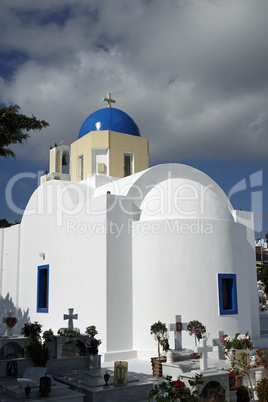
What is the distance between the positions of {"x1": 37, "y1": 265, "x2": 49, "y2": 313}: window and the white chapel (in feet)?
0.12

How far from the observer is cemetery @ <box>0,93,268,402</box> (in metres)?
9.29

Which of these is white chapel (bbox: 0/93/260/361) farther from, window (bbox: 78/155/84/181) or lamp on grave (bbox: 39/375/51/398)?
lamp on grave (bbox: 39/375/51/398)

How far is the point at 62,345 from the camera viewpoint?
1018cm

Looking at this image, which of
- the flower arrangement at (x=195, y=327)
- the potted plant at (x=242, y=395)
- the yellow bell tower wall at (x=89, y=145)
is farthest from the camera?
the yellow bell tower wall at (x=89, y=145)

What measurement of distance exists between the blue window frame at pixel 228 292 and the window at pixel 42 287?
6.28 meters

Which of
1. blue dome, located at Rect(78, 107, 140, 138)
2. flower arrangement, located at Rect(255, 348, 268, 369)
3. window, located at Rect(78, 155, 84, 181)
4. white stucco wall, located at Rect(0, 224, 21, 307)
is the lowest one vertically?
flower arrangement, located at Rect(255, 348, 268, 369)

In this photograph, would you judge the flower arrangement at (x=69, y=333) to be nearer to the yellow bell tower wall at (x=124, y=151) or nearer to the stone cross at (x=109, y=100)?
the yellow bell tower wall at (x=124, y=151)

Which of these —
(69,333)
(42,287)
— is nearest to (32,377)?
(69,333)

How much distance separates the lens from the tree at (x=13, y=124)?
942cm

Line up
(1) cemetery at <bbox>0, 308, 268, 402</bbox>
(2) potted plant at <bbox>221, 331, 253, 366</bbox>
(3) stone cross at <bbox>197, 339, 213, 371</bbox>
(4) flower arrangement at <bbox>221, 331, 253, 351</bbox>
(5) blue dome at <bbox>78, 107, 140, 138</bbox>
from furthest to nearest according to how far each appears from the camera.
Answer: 1. (5) blue dome at <bbox>78, 107, 140, 138</bbox>
2. (4) flower arrangement at <bbox>221, 331, 253, 351</bbox>
3. (2) potted plant at <bbox>221, 331, 253, 366</bbox>
4. (3) stone cross at <bbox>197, 339, 213, 371</bbox>
5. (1) cemetery at <bbox>0, 308, 268, 402</bbox>

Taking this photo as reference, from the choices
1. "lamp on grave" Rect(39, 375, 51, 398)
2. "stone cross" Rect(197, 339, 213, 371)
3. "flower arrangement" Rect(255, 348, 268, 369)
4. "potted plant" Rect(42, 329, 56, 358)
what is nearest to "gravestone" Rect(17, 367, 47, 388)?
"lamp on grave" Rect(39, 375, 51, 398)

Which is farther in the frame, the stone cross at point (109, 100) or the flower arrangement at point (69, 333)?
the stone cross at point (109, 100)

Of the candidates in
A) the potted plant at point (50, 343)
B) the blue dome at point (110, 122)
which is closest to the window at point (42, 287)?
the potted plant at point (50, 343)

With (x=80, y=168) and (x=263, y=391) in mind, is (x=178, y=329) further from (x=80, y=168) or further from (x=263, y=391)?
(x=80, y=168)
